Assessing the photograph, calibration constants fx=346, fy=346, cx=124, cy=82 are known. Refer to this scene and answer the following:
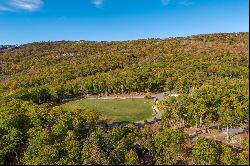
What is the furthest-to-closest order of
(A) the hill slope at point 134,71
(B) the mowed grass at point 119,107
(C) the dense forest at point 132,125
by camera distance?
(A) the hill slope at point 134,71 < (B) the mowed grass at point 119,107 < (C) the dense forest at point 132,125

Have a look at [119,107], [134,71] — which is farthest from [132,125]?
[134,71]

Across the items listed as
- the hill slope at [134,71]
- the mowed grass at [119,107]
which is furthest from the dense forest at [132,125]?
the mowed grass at [119,107]

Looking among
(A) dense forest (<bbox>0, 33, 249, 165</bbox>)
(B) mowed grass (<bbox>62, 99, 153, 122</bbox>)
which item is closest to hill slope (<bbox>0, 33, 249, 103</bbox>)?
(A) dense forest (<bbox>0, 33, 249, 165</bbox>)

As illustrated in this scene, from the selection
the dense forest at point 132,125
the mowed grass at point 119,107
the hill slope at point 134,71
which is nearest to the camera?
the dense forest at point 132,125

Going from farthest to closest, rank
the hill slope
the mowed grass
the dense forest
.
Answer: the hill slope, the mowed grass, the dense forest

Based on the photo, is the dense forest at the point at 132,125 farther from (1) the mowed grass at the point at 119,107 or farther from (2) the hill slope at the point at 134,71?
(1) the mowed grass at the point at 119,107

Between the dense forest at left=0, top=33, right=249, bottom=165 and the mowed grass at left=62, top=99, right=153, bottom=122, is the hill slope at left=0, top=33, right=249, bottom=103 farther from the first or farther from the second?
the mowed grass at left=62, top=99, right=153, bottom=122

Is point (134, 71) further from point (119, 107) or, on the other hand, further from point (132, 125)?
point (132, 125)
